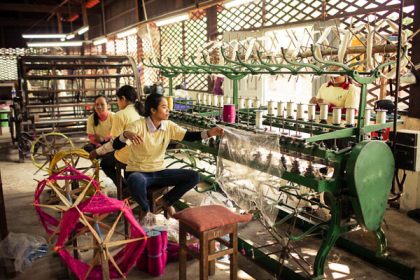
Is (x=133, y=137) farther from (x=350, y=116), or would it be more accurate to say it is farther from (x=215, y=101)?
(x=215, y=101)

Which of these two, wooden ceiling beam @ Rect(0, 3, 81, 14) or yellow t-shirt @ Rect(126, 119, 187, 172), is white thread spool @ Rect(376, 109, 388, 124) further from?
wooden ceiling beam @ Rect(0, 3, 81, 14)

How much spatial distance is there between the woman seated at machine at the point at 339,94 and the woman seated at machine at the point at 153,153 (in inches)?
69.4

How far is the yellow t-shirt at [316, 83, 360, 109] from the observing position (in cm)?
427

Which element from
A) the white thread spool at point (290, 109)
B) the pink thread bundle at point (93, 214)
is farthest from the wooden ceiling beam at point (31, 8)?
the pink thread bundle at point (93, 214)

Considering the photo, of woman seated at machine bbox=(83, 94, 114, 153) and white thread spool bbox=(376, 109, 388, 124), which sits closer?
white thread spool bbox=(376, 109, 388, 124)

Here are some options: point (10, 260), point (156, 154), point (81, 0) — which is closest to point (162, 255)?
point (156, 154)

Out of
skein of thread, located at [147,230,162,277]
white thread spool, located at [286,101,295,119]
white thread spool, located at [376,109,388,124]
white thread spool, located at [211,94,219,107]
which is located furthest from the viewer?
white thread spool, located at [211,94,219,107]

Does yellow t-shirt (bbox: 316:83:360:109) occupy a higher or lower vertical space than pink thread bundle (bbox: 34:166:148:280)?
higher

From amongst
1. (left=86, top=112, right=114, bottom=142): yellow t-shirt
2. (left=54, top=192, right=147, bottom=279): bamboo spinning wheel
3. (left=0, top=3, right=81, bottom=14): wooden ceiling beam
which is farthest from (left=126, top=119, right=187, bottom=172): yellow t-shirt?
(left=0, top=3, right=81, bottom=14): wooden ceiling beam

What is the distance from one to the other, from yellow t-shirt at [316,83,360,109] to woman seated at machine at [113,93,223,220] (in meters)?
1.83

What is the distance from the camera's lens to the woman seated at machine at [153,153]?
10.4 ft

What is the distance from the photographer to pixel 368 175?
2.71m

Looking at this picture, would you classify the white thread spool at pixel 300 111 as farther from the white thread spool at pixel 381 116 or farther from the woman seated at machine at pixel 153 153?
the woman seated at machine at pixel 153 153

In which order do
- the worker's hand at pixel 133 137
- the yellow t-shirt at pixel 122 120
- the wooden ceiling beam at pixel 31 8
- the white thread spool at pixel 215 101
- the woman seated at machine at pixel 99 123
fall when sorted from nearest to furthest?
the worker's hand at pixel 133 137 < the yellow t-shirt at pixel 122 120 < the woman seated at machine at pixel 99 123 < the white thread spool at pixel 215 101 < the wooden ceiling beam at pixel 31 8
